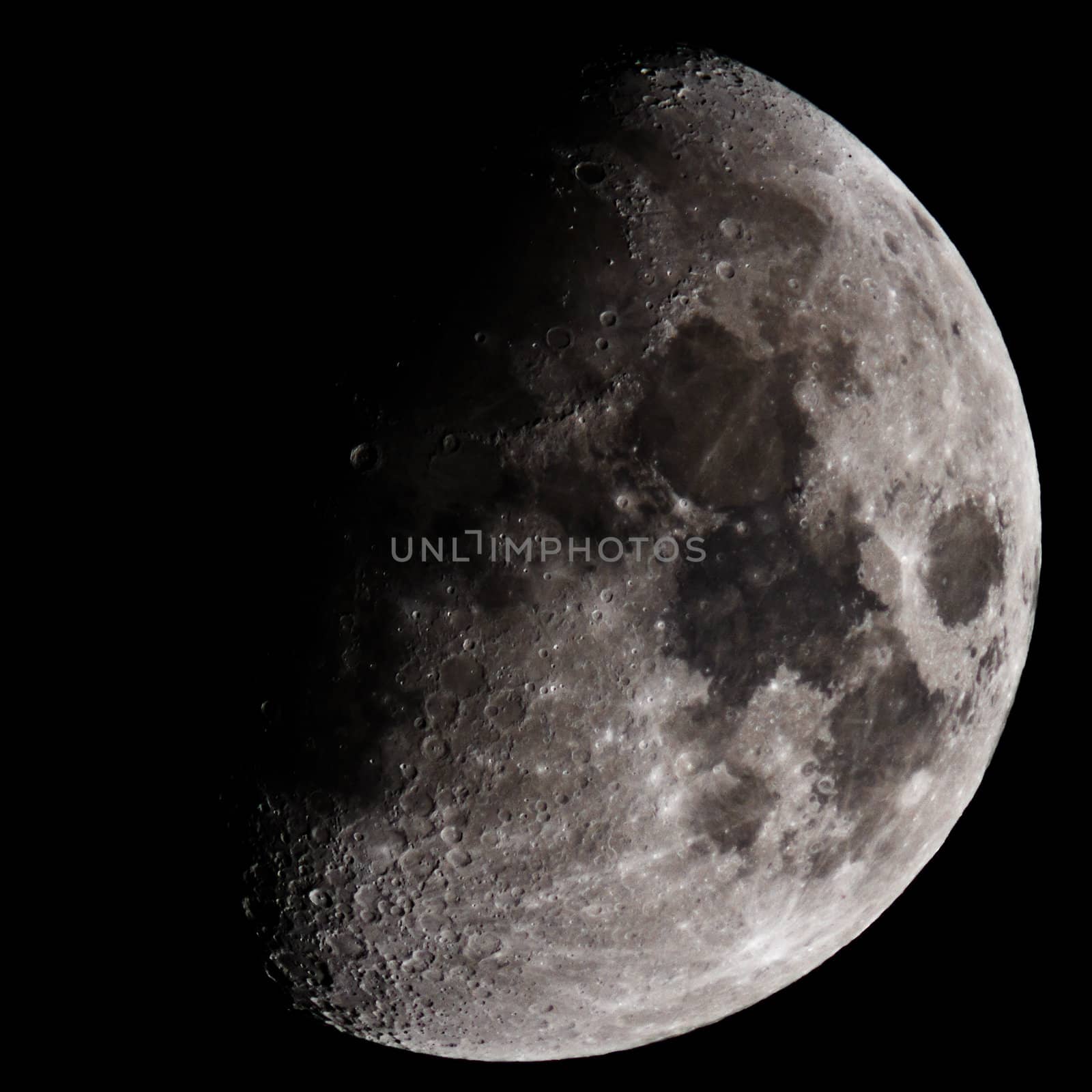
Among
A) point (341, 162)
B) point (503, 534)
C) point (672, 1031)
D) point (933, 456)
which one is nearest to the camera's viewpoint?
point (503, 534)

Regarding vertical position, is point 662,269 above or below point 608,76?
below

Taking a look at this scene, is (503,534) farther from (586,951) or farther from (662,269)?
(586,951)

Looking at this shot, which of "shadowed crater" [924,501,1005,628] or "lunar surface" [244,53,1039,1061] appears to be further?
"shadowed crater" [924,501,1005,628]

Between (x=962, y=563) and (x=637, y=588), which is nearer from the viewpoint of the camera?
(x=637, y=588)

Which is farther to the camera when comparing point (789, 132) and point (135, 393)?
point (789, 132)

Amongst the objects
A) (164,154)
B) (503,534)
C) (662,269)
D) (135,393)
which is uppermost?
(164,154)

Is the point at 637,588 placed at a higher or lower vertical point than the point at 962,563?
higher

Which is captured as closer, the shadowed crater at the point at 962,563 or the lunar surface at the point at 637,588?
the lunar surface at the point at 637,588

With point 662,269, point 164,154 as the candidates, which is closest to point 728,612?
point 662,269
